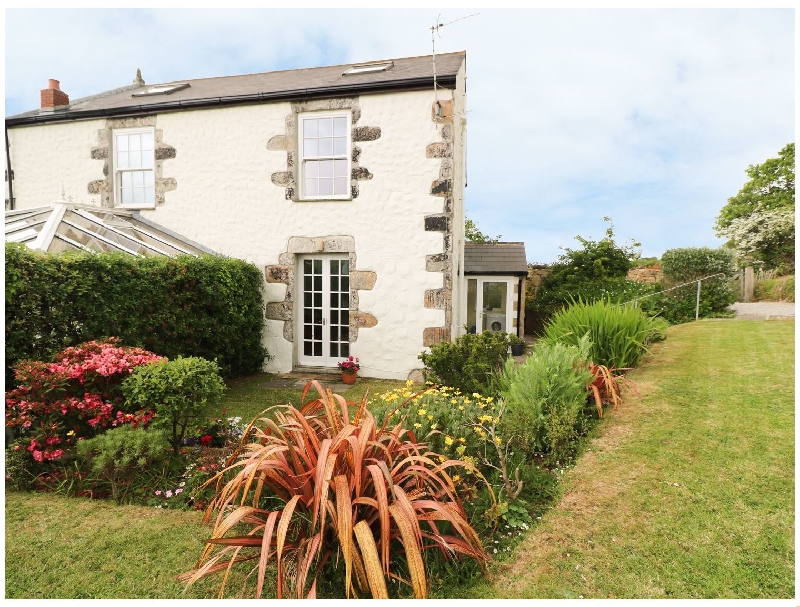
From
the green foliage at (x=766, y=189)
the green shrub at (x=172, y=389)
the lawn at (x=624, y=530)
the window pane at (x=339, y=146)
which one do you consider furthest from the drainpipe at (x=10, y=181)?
the green foliage at (x=766, y=189)

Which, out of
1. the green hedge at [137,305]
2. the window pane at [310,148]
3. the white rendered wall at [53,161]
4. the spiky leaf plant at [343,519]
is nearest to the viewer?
the spiky leaf plant at [343,519]

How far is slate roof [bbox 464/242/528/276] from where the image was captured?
480 inches

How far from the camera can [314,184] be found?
8.68m

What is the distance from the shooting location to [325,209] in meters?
8.47

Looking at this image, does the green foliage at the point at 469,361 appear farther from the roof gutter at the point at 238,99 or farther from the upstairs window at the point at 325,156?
the roof gutter at the point at 238,99

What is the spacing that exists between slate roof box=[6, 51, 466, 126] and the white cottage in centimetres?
4

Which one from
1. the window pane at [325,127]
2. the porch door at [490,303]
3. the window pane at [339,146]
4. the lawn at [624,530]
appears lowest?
the lawn at [624,530]

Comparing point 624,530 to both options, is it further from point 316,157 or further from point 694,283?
point 694,283

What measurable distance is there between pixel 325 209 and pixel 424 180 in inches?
77.2

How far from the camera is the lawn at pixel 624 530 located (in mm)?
2475

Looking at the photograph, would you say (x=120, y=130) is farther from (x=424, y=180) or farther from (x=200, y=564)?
(x=200, y=564)

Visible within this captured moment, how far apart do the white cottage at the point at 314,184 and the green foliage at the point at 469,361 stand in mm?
1965

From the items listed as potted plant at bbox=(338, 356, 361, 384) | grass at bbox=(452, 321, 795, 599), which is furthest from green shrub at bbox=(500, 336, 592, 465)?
potted plant at bbox=(338, 356, 361, 384)

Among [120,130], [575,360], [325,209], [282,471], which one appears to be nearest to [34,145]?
[120,130]
